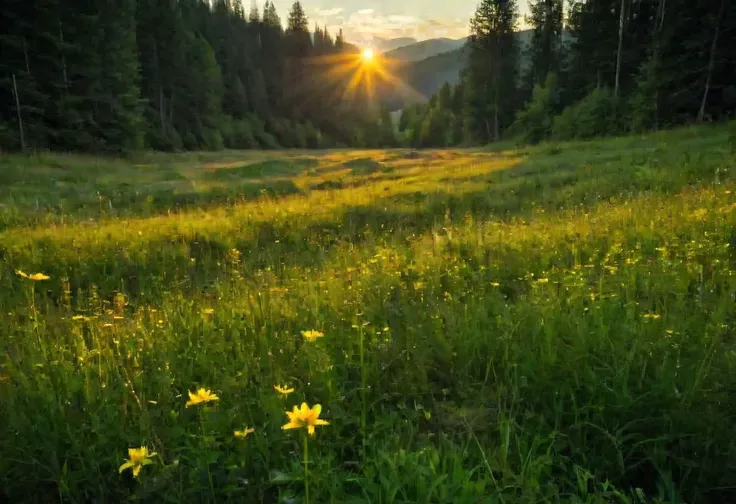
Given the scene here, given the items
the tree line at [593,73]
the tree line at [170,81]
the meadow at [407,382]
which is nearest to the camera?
the meadow at [407,382]

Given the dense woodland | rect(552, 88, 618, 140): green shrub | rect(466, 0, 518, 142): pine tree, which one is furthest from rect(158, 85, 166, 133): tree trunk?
rect(552, 88, 618, 140): green shrub

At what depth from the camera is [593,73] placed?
3916cm

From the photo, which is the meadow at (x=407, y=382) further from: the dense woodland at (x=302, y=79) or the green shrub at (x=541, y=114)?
the green shrub at (x=541, y=114)

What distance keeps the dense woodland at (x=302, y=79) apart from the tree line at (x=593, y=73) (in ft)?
0.37

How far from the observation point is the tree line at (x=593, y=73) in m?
23.2

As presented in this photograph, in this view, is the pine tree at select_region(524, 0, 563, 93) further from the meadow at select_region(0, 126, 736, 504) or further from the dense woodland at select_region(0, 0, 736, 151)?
the meadow at select_region(0, 126, 736, 504)

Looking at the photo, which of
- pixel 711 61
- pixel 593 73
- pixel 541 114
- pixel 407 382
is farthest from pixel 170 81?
pixel 407 382

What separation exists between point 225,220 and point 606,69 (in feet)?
124

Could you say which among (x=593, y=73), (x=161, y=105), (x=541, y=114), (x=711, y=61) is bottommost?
(x=541, y=114)

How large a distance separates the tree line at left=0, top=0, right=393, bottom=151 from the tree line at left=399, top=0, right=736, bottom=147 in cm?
2418

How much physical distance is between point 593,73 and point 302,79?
62.5 metres

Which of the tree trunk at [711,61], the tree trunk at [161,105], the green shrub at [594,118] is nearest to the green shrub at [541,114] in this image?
the green shrub at [594,118]

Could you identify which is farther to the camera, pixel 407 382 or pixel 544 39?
pixel 544 39

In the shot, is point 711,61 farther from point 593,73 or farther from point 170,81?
point 170,81
